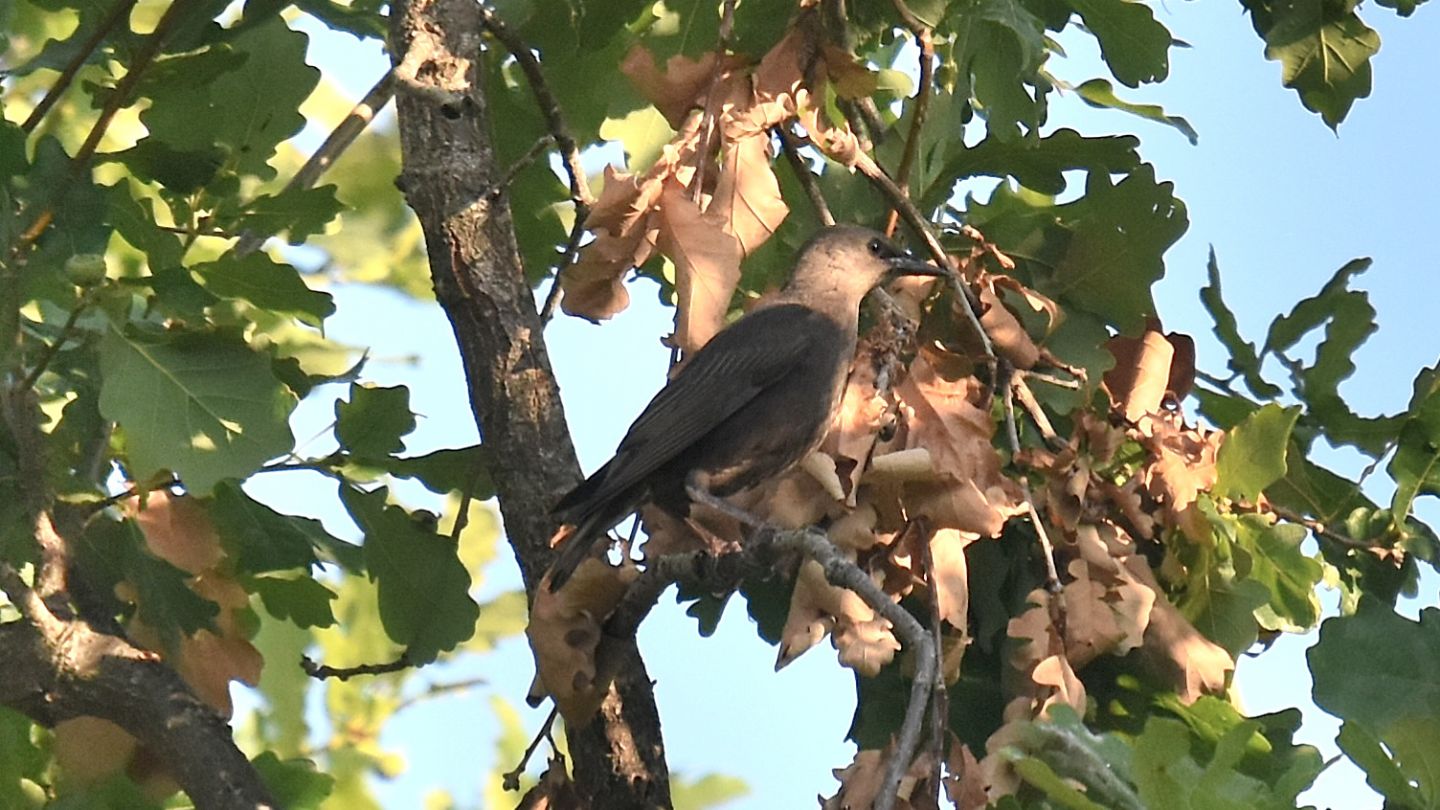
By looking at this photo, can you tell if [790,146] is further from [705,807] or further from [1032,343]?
[705,807]

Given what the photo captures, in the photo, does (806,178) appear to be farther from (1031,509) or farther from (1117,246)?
(1031,509)

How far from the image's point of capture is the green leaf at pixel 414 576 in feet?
14.5

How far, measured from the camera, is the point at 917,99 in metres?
4.12

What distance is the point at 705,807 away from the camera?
18.2 feet

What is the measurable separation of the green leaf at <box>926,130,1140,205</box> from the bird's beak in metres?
0.17

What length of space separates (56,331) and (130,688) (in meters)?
0.84

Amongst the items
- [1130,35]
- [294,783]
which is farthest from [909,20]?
[294,783]

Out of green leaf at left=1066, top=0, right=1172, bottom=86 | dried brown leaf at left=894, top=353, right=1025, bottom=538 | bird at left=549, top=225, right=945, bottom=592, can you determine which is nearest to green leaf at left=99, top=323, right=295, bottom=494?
bird at left=549, top=225, right=945, bottom=592

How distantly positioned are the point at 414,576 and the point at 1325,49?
269cm

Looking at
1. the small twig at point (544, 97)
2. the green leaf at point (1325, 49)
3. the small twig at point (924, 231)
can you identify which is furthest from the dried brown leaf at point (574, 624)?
the green leaf at point (1325, 49)

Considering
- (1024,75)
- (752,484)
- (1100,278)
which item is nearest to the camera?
(1024,75)

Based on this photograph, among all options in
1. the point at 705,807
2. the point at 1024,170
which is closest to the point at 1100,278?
the point at 1024,170

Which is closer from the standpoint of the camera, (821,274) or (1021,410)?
(1021,410)

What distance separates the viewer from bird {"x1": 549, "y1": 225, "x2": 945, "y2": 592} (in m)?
4.87
